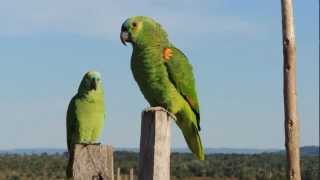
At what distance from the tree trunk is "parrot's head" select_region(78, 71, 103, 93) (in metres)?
1.53

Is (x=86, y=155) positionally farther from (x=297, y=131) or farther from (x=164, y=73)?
(x=297, y=131)

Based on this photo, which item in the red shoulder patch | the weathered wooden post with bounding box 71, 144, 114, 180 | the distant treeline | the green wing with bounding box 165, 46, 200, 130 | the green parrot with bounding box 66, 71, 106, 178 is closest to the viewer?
the weathered wooden post with bounding box 71, 144, 114, 180

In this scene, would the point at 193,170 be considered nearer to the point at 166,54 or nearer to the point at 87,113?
the point at 87,113

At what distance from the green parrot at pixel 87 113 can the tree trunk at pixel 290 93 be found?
154 centimetres

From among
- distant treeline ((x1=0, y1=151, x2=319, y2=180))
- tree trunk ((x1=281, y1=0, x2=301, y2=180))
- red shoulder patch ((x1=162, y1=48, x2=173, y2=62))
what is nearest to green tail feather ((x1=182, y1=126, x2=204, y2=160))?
red shoulder patch ((x1=162, y1=48, x2=173, y2=62))

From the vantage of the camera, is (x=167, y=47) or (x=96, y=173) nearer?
(x=96, y=173)

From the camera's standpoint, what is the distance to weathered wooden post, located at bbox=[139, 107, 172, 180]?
3.84 meters

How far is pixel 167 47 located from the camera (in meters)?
5.71

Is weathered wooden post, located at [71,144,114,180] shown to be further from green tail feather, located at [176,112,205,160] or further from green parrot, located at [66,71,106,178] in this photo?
green parrot, located at [66,71,106,178]

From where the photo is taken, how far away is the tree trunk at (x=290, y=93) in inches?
228

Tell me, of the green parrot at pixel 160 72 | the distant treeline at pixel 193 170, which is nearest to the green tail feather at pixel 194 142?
the green parrot at pixel 160 72

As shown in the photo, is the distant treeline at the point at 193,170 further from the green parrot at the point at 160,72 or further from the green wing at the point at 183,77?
the green parrot at the point at 160,72

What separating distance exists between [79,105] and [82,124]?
18 centimetres

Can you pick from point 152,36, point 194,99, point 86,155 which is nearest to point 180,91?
point 194,99
